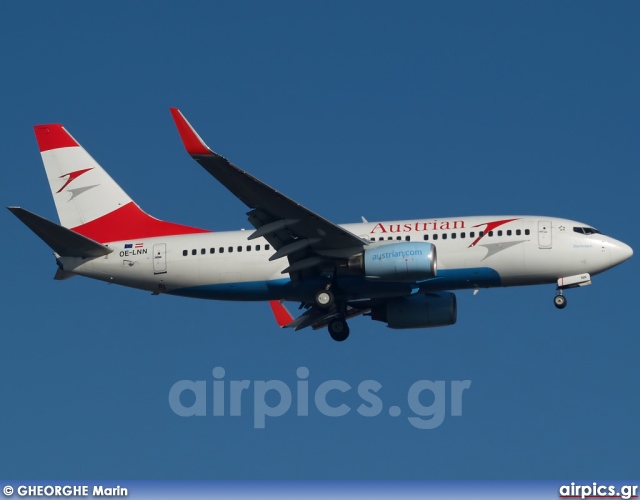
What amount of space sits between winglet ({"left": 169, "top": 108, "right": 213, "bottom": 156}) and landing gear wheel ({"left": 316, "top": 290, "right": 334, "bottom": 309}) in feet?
31.5

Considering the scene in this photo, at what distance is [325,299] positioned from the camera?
2263 inches

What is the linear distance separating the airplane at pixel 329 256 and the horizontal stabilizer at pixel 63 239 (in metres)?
0.06

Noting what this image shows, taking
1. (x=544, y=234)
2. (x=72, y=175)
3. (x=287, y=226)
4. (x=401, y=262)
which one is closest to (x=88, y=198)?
(x=72, y=175)

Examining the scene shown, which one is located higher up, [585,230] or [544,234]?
[585,230]

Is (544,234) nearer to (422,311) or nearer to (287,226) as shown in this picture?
(422,311)

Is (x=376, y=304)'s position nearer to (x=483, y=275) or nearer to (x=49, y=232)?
(x=483, y=275)

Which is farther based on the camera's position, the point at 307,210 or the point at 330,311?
the point at 330,311

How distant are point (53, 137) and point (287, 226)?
13985 millimetres

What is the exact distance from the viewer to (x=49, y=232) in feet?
190

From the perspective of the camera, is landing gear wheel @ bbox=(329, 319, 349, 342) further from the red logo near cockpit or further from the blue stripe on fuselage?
the red logo near cockpit

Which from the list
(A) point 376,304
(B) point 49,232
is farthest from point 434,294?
(B) point 49,232

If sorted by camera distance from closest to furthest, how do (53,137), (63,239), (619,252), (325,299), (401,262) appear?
(401,262), (619,252), (325,299), (63,239), (53,137)

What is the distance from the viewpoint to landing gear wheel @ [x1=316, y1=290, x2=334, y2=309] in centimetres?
5744

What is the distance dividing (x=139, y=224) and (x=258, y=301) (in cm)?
633
